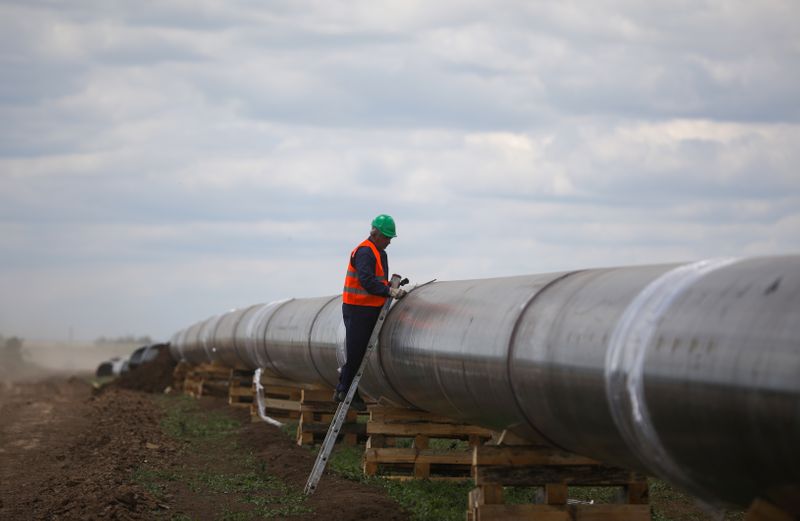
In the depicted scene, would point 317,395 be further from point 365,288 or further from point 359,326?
point 365,288

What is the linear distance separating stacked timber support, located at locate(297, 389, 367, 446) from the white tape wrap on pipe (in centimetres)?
823

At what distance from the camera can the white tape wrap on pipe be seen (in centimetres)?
498

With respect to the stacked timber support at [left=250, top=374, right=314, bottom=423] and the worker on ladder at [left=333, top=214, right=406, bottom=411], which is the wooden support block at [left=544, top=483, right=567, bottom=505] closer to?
the worker on ladder at [left=333, top=214, right=406, bottom=411]

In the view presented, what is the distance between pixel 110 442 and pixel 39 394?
51.8 ft

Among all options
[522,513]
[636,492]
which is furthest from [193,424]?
[636,492]

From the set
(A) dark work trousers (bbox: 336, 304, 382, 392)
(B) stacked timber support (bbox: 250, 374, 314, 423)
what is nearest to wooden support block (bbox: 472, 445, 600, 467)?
(A) dark work trousers (bbox: 336, 304, 382, 392)

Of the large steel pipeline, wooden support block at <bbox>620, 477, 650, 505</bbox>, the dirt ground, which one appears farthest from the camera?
the dirt ground

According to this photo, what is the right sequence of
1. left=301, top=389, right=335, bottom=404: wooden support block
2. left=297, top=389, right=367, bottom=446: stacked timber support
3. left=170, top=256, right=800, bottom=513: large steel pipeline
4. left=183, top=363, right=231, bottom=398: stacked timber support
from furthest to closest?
left=183, top=363, right=231, bottom=398: stacked timber support < left=301, top=389, right=335, bottom=404: wooden support block < left=297, top=389, right=367, bottom=446: stacked timber support < left=170, top=256, right=800, bottom=513: large steel pipeline

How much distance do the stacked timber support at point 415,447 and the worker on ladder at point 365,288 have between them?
721mm

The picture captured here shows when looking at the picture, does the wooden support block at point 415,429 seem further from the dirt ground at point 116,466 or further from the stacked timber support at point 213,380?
the stacked timber support at point 213,380

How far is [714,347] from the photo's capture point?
4.46 m

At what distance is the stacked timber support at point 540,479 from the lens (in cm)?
693

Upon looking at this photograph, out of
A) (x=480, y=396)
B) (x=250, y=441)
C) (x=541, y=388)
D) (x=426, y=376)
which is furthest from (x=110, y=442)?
(x=541, y=388)

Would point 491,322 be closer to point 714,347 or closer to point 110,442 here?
point 714,347
